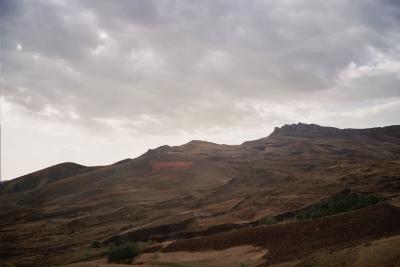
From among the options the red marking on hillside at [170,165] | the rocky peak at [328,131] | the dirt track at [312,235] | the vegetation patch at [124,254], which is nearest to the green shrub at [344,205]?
the dirt track at [312,235]

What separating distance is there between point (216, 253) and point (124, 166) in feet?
190

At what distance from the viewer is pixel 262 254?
2012 cm

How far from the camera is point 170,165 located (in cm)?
7406

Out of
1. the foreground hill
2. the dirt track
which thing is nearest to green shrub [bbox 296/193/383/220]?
the foreground hill

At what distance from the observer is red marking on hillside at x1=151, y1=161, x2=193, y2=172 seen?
72.8 metres

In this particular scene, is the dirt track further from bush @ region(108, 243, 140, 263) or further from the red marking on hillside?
the red marking on hillside

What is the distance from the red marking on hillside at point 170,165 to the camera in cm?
7275

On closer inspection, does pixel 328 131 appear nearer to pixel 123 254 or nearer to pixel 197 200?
pixel 197 200

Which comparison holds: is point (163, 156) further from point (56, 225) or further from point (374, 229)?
point (374, 229)

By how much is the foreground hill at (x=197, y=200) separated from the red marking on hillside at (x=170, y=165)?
0.68ft

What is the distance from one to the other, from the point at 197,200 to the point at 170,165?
25397 millimetres

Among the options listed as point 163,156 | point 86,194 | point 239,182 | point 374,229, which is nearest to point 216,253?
point 374,229

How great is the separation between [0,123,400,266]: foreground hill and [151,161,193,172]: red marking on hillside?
0.68 ft

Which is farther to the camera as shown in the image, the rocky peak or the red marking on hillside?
the rocky peak
